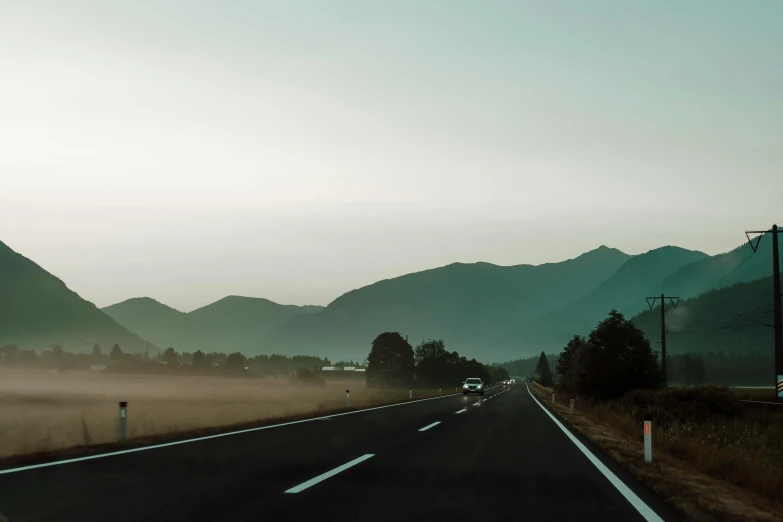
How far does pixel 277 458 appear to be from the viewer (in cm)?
1129

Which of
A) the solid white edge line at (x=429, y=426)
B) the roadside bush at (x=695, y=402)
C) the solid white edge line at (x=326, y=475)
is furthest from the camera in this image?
the roadside bush at (x=695, y=402)

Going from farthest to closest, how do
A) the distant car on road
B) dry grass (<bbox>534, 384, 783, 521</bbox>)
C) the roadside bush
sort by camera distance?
the distant car on road < the roadside bush < dry grass (<bbox>534, 384, 783, 521</bbox>)

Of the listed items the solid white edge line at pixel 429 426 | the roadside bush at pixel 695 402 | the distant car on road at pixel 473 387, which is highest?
the solid white edge line at pixel 429 426

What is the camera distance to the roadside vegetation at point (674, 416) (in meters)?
11.5

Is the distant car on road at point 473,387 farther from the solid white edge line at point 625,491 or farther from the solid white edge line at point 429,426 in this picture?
the solid white edge line at point 625,491

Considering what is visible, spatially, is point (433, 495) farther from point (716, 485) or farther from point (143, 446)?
A: point (143, 446)

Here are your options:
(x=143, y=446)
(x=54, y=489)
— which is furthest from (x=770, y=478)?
(x=143, y=446)

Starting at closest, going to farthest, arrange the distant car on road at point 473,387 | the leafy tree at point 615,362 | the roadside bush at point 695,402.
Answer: the roadside bush at point 695,402, the leafy tree at point 615,362, the distant car on road at point 473,387

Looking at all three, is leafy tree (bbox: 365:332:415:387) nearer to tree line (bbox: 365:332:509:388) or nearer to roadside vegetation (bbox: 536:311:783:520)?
tree line (bbox: 365:332:509:388)

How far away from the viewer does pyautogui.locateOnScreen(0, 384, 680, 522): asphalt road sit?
6.95m

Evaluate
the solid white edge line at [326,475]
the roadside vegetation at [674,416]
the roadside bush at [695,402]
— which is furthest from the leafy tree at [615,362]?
the solid white edge line at [326,475]

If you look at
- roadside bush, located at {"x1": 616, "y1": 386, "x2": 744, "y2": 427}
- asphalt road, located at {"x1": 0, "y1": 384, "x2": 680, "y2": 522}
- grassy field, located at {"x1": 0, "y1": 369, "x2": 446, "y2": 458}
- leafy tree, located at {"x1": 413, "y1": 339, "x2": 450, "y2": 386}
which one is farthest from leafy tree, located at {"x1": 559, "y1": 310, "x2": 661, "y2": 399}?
leafy tree, located at {"x1": 413, "y1": 339, "x2": 450, "y2": 386}

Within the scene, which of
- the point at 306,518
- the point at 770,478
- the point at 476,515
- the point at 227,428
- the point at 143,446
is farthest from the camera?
the point at 227,428

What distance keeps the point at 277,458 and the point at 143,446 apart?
11.3 ft
